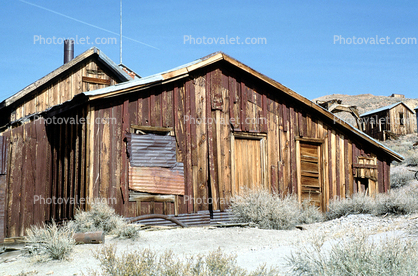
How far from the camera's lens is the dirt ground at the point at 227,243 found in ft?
19.8

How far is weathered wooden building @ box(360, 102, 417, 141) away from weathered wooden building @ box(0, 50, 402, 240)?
1074 inches

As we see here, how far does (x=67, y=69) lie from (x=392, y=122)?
3133 cm

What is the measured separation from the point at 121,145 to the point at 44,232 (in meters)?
3.50

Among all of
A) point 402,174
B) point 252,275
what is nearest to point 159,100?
point 252,275

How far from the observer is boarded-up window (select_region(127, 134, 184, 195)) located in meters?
10.3

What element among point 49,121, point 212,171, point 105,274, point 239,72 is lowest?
point 105,274

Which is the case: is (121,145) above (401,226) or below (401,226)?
above

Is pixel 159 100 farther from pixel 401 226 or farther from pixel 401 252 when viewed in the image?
pixel 401 252

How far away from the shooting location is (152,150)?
1058 cm

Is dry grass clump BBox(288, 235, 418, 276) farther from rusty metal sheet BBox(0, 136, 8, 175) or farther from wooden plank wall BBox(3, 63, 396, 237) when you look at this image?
rusty metal sheet BBox(0, 136, 8, 175)

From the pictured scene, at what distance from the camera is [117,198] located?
9.96 m

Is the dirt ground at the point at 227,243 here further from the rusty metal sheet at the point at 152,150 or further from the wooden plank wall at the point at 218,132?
the wooden plank wall at the point at 218,132

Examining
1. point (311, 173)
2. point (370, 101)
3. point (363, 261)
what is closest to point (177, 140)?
point (311, 173)

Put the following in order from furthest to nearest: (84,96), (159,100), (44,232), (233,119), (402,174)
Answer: (402,174) → (233,119) → (159,100) → (84,96) → (44,232)
